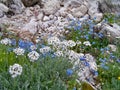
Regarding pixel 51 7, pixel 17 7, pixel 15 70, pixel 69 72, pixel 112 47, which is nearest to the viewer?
pixel 15 70

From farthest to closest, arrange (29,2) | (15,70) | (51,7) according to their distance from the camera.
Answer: (29,2)
(51,7)
(15,70)

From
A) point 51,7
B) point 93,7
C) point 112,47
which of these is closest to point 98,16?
point 93,7

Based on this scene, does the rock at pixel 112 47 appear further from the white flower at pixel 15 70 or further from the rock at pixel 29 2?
the white flower at pixel 15 70

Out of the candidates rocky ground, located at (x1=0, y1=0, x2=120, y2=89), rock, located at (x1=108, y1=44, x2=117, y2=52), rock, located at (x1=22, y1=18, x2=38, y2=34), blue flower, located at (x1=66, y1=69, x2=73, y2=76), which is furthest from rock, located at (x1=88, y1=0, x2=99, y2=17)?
blue flower, located at (x1=66, y1=69, x2=73, y2=76)

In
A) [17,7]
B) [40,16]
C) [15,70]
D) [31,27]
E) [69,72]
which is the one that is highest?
[15,70]

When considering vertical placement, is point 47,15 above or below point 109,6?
above

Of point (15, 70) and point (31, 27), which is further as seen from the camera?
point (31, 27)

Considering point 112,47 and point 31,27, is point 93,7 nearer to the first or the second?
point 31,27
